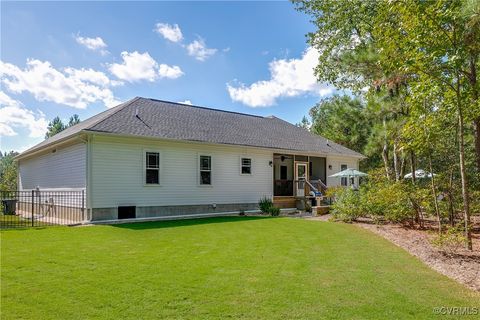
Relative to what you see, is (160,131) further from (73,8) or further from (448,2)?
(448,2)

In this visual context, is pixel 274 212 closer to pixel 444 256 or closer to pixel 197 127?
pixel 197 127

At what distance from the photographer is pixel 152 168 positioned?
13.7 metres

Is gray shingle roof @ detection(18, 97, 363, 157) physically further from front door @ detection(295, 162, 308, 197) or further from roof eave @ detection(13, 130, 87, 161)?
front door @ detection(295, 162, 308, 197)

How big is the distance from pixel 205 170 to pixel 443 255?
34.1ft

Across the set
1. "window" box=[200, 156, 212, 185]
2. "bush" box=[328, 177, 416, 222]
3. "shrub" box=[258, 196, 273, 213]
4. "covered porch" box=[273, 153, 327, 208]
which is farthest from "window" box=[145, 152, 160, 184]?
"bush" box=[328, 177, 416, 222]

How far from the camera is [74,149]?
13531 mm

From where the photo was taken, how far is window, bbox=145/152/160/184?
44.6 ft

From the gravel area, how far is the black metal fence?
10.6m

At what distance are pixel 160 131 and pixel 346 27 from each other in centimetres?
1140

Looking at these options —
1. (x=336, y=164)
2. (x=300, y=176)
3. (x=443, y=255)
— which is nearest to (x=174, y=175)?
(x=300, y=176)

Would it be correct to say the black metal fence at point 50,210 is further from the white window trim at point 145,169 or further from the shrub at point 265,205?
the shrub at point 265,205

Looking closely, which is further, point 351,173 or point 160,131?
point 351,173

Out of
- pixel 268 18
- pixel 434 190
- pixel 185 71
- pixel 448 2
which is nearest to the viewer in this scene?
pixel 448 2

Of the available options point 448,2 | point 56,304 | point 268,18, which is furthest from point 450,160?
point 268,18
